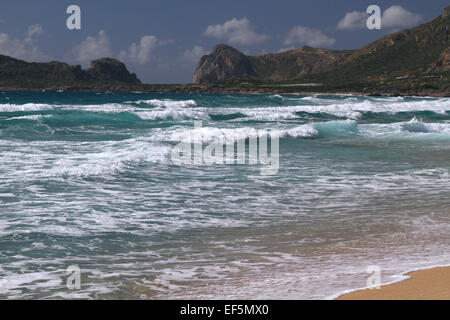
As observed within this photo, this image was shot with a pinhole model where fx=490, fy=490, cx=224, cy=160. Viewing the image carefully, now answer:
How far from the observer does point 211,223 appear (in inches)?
326

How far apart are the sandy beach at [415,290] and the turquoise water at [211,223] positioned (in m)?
0.23

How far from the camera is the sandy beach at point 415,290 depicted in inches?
180

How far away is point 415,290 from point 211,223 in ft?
13.4

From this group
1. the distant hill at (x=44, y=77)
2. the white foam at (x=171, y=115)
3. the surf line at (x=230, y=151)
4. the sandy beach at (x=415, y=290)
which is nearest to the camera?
the sandy beach at (x=415, y=290)

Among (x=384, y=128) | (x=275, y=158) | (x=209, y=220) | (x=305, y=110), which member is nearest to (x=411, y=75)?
(x=305, y=110)

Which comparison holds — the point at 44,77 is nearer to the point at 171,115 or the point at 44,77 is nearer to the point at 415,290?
the point at 171,115

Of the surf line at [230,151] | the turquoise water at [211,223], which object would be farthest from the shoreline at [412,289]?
the surf line at [230,151]

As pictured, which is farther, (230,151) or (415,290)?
(230,151)

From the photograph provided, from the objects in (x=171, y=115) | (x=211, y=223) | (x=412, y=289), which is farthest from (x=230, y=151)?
(x=171, y=115)

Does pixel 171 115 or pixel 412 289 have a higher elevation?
pixel 171 115

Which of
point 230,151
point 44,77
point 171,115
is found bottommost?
point 230,151

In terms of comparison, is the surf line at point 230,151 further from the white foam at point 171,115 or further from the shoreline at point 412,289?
the white foam at point 171,115
